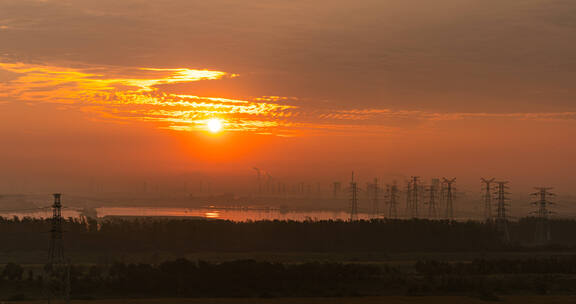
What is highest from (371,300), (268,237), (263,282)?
(268,237)

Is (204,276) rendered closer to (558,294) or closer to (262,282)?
(262,282)

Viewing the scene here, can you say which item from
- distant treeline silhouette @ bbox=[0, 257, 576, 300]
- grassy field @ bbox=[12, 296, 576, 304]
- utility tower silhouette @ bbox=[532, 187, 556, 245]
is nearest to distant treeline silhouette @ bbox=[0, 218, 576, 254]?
utility tower silhouette @ bbox=[532, 187, 556, 245]

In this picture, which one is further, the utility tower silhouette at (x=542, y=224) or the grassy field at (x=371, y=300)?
the utility tower silhouette at (x=542, y=224)

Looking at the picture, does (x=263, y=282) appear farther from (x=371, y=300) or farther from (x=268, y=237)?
(x=268, y=237)

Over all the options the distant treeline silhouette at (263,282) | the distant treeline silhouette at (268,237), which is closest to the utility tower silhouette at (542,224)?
the distant treeline silhouette at (268,237)

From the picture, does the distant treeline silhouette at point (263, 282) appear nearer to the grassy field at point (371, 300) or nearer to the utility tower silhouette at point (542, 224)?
the grassy field at point (371, 300)

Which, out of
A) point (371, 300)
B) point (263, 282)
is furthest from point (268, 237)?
point (371, 300)

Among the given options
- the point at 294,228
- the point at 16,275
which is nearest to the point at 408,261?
the point at 294,228

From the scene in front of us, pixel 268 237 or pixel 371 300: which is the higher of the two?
pixel 268 237
